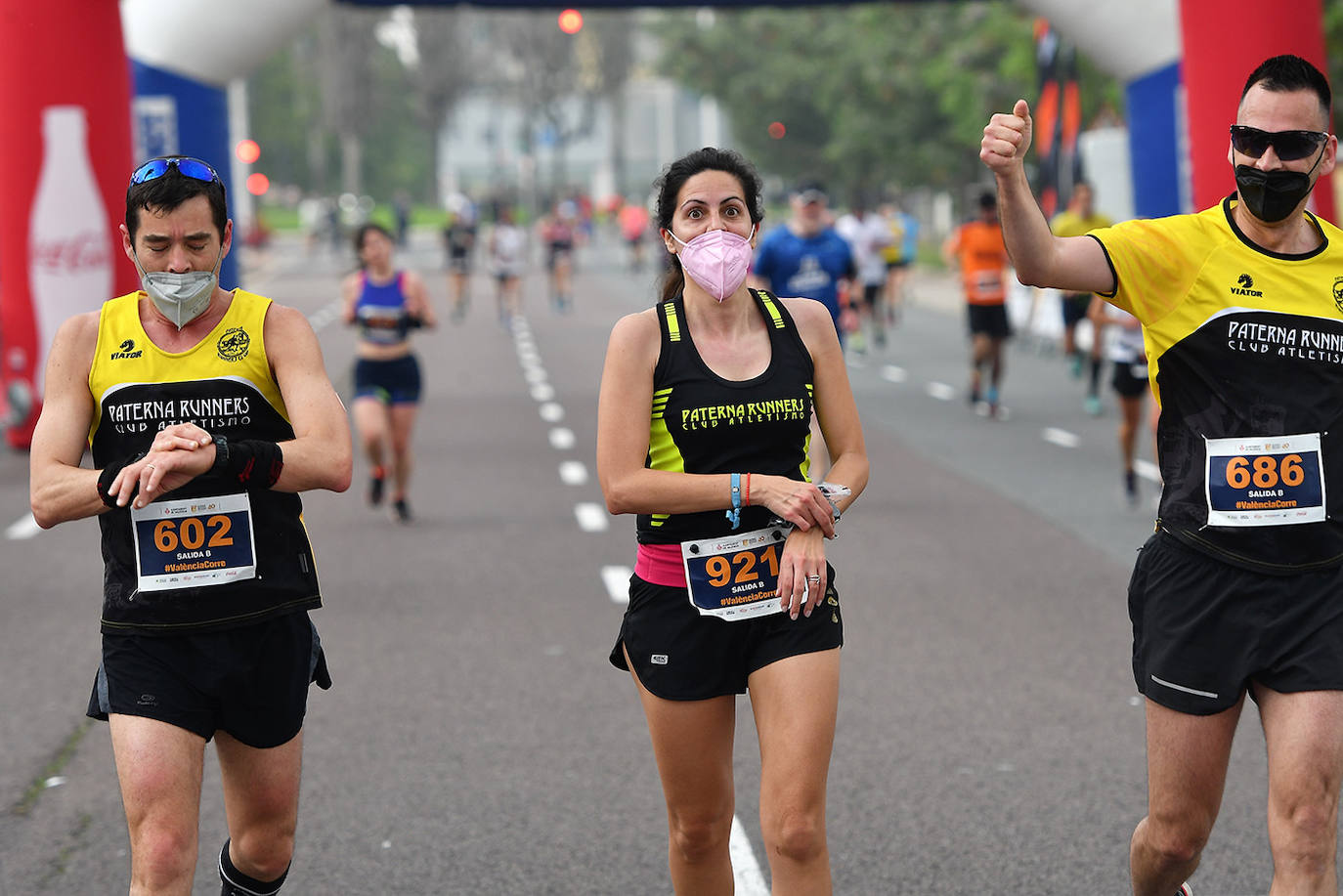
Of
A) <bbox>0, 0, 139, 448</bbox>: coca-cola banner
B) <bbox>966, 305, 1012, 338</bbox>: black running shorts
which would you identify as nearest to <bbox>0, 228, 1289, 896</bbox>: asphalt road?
<bbox>0, 0, 139, 448</bbox>: coca-cola banner

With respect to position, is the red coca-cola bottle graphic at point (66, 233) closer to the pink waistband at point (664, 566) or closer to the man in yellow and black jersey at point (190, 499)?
the man in yellow and black jersey at point (190, 499)

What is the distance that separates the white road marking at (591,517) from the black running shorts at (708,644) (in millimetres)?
7220

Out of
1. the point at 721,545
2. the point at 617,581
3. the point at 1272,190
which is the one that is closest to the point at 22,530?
the point at 617,581

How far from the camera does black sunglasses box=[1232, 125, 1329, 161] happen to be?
377 cm

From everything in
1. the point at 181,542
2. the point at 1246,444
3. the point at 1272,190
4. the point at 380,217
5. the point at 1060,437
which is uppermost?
the point at 380,217

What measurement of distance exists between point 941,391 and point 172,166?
1629cm

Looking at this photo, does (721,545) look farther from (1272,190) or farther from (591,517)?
(591,517)

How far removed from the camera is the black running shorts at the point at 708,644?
12.9 ft

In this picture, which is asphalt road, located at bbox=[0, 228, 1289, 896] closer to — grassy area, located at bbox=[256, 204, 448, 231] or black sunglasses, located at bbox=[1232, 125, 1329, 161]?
black sunglasses, located at bbox=[1232, 125, 1329, 161]

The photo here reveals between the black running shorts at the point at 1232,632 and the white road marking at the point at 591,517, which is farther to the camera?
A: the white road marking at the point at 591,517

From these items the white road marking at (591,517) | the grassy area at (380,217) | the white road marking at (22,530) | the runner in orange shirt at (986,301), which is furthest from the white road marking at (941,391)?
the grassy area at (380,217)

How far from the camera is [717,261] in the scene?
3.97m

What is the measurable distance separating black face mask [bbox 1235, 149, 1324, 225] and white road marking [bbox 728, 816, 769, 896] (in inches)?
82.4

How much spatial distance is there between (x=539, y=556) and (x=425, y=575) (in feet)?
2.57
